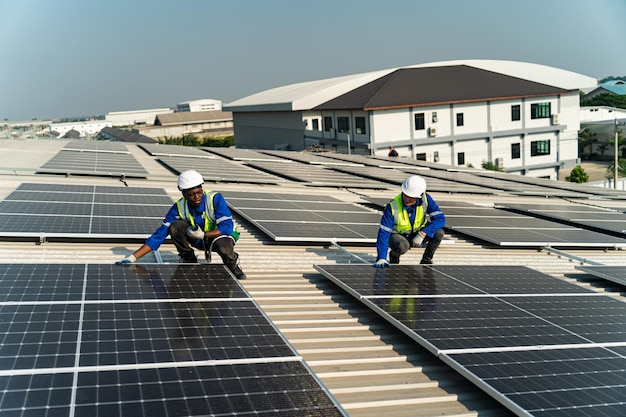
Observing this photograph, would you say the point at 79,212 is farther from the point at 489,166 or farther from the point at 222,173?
the point at 489,166

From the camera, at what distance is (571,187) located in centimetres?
2998

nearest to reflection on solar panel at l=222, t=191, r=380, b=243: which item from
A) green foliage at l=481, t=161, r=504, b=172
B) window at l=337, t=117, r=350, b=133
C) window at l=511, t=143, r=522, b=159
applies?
window at l=337, t=117, r=350, b=133

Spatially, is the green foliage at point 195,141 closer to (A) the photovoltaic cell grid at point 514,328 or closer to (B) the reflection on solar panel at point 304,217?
(B) the reflection on solar panel at point 304,217

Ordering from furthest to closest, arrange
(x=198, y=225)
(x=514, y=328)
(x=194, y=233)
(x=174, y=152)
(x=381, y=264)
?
(x=174, y=152), (x=381, y=264), (x=198, y=225), (x=194, y=233), (x=514, y=328)

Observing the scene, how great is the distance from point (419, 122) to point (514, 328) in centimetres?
6369

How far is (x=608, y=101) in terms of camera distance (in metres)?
132

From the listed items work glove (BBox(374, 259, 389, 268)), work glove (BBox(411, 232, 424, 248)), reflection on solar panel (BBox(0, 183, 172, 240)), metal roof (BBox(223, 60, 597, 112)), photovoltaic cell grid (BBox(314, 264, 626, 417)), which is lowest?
photovoltaic cell grid (BBox(314, 264, 626, 417))

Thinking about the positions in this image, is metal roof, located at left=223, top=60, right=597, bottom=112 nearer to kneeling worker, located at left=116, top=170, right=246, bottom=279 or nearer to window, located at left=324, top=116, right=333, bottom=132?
window, located at left=324, top=116, right=333, bottom=132

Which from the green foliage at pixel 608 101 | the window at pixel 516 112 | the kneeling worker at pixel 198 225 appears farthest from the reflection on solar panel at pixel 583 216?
the green foliage at pixel 608 101

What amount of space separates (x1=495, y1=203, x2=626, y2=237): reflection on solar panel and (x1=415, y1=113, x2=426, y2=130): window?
161ft

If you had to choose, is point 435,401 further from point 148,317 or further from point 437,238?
point 437,238

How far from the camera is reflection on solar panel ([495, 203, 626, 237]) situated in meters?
16.8

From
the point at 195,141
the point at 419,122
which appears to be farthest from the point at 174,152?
→ the point at 195,141

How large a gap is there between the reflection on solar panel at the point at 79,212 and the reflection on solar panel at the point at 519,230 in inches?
292
